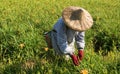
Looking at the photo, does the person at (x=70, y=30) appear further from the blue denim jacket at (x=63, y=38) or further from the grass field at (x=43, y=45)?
the grass field at (x=43, y=45)

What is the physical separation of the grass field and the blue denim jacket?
17 cm

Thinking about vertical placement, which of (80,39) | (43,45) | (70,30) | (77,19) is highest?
(77,19)

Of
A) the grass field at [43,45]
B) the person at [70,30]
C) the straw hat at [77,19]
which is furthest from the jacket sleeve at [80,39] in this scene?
the straw hat at [77,19]

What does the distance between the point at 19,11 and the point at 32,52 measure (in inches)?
100

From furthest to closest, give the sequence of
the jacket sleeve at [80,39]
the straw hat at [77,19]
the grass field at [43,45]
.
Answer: the jacket sleeve at [80,39] < the grass field at [43,45] < the straw hat at [77,19]

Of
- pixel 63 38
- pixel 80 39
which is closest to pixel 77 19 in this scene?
pixel 63 38

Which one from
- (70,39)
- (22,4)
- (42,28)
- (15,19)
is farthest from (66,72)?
(22,4)

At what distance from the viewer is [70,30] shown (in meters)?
3.60

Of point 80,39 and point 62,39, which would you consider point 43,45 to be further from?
point 62,39

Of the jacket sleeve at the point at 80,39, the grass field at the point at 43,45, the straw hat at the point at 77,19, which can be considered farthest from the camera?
the jacket sleeve at the point at 80,39

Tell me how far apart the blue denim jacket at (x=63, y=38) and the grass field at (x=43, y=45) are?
168mm

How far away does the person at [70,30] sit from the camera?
3221 millimetres

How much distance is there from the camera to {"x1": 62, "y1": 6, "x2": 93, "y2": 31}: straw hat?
320 cm

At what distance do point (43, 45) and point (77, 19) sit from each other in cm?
140
